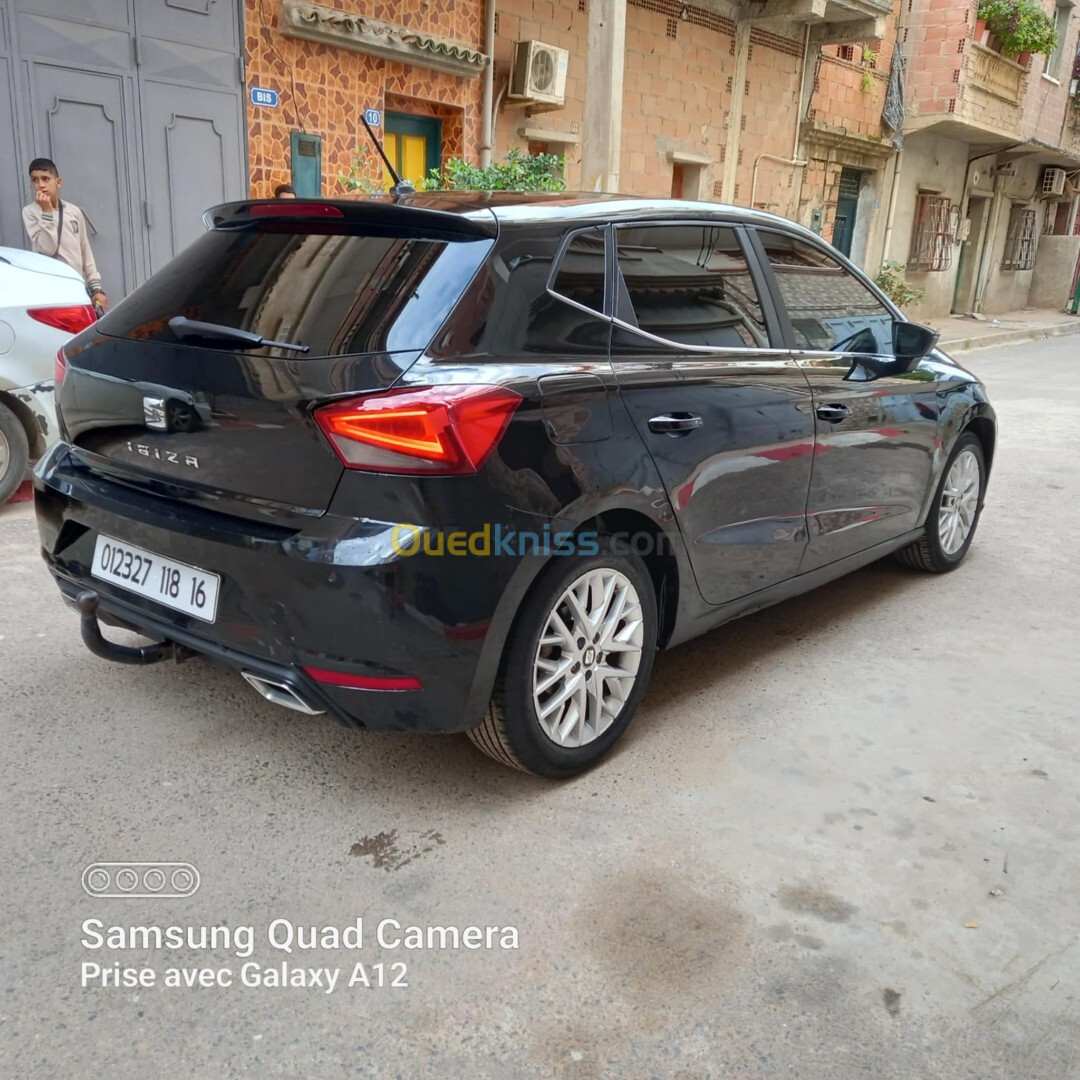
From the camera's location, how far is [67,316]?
555 centimetres

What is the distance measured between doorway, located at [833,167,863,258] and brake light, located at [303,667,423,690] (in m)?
18.8

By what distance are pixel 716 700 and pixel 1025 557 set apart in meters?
2.73

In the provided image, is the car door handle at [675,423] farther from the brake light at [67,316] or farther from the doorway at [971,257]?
the doorway at [971,257]

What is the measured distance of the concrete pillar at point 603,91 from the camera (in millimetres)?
9578

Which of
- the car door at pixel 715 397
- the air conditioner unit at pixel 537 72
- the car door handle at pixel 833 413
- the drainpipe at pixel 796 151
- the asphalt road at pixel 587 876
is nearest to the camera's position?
the asphalt road at pixel 587 876

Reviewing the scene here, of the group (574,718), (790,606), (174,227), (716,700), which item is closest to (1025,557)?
(790,606)

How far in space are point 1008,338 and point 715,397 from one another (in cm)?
1920

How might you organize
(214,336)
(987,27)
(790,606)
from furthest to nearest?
(987,27) < (790,606) < (214,336)

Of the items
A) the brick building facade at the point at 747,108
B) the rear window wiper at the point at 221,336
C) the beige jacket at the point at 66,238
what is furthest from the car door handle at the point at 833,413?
the brick building facade at the point at 747,108

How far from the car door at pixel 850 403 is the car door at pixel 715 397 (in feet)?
0.42

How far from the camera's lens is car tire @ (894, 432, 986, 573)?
484cm

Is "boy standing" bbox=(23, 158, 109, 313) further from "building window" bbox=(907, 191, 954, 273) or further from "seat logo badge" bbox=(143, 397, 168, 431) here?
"building window" bbox=(907, 191, 954, 273)

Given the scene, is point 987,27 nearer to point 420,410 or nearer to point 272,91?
point 272,91

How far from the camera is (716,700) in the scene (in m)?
3.61
